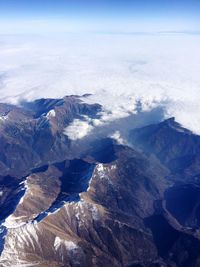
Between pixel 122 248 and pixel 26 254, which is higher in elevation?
pixel 26 254

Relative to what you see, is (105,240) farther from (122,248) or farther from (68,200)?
(68,200)

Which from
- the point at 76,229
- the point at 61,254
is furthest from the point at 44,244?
the point at 76,229

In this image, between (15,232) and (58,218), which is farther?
(58,218)

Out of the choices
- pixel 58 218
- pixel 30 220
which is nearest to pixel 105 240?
pixel 58 218

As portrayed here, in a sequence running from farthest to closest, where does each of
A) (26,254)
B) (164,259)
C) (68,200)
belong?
1. (68,200)
2. (164,259)
3. (26,254)

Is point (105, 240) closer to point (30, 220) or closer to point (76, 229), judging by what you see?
point (76, 229)

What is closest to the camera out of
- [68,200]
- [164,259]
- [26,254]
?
[26,254]

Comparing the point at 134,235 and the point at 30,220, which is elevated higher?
the point at 30,220

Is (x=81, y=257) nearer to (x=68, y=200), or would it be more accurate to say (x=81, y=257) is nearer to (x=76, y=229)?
(x=76, y=229)
